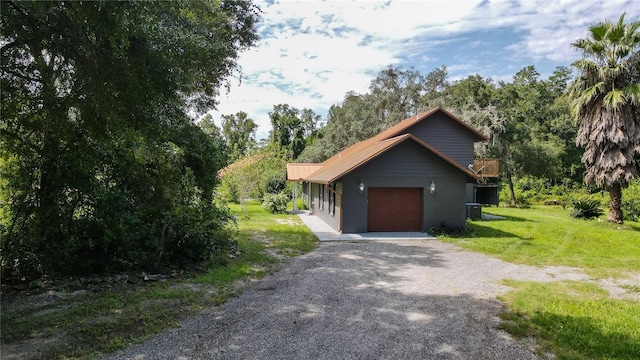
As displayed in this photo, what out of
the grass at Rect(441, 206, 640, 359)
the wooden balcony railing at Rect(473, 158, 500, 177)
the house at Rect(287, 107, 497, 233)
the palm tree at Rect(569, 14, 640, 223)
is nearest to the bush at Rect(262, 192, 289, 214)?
the house at Rect(287, 107, 497, 233)

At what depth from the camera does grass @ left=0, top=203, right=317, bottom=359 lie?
16.0ft

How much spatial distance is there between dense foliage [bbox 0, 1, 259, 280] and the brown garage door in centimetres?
705

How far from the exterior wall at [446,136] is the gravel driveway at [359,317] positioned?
11531 millimetres

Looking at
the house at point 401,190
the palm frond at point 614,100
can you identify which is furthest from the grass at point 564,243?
the palm frond at point 614,100

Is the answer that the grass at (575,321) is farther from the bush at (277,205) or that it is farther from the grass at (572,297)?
the bush at (277,205)

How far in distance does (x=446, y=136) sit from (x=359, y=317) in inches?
664

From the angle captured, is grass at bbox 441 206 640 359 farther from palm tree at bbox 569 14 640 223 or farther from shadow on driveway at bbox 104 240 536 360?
palm tree at bbox 569 14 640 223

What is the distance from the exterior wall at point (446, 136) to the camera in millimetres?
20703

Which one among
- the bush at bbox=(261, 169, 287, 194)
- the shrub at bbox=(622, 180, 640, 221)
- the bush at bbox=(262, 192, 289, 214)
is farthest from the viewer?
the bush at bbox=(261, 169, 287, 194)

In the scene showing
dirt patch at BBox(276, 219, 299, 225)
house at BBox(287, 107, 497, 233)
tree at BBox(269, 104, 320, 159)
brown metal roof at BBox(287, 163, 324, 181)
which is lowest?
dirt patch at BBox(276, 219, 299, 225)

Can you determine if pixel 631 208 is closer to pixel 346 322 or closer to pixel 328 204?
pixel 328 204

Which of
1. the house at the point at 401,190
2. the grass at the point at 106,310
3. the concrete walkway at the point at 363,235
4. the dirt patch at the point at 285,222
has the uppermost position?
the house at the point at 401,190

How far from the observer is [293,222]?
1916 cm

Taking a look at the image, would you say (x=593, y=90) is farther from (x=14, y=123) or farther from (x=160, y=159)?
(x=14, y=123)
